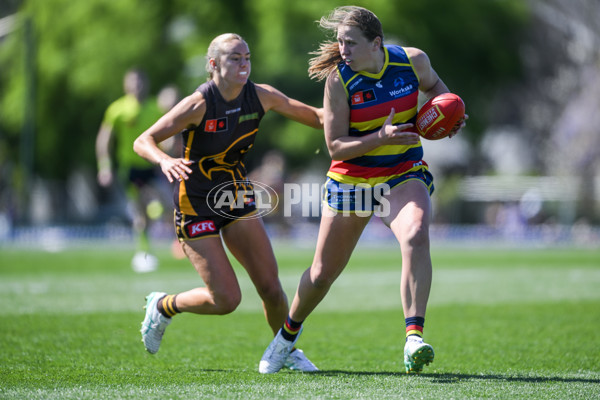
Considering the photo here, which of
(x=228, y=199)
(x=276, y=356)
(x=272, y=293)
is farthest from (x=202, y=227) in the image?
(x=276, y=356)

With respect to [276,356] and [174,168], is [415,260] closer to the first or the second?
[276,356]

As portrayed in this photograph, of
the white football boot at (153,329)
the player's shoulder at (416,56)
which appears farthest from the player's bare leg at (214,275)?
the player's shoulder at (416,56)

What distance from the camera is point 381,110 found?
5328 millimetres

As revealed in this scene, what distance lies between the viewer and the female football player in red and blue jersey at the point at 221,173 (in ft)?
18.3

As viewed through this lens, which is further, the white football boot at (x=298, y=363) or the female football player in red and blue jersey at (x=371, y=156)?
the white football boot at (x=298, y=363)

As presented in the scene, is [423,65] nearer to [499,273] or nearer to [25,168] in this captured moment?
[499,273]

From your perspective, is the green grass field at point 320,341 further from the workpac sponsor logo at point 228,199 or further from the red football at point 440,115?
the red football at point 440,115

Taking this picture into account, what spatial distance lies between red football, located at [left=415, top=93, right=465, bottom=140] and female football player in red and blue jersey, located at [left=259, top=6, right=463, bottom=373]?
9 centimetres

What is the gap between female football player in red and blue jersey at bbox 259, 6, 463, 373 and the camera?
5.12 metres

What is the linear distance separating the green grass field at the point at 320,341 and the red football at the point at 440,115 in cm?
160

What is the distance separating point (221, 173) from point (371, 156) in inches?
42.9

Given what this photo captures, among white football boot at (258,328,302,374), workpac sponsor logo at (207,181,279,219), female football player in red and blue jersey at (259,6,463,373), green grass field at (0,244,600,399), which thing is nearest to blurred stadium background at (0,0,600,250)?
green grass field at (0,244,600,399)

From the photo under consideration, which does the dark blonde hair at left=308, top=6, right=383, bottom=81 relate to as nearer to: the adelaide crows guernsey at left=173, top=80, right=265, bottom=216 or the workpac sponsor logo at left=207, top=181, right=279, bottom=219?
the adelaide crows guernsey at left=173, top=80, right=265, bottom=216

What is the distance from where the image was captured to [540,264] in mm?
15984
